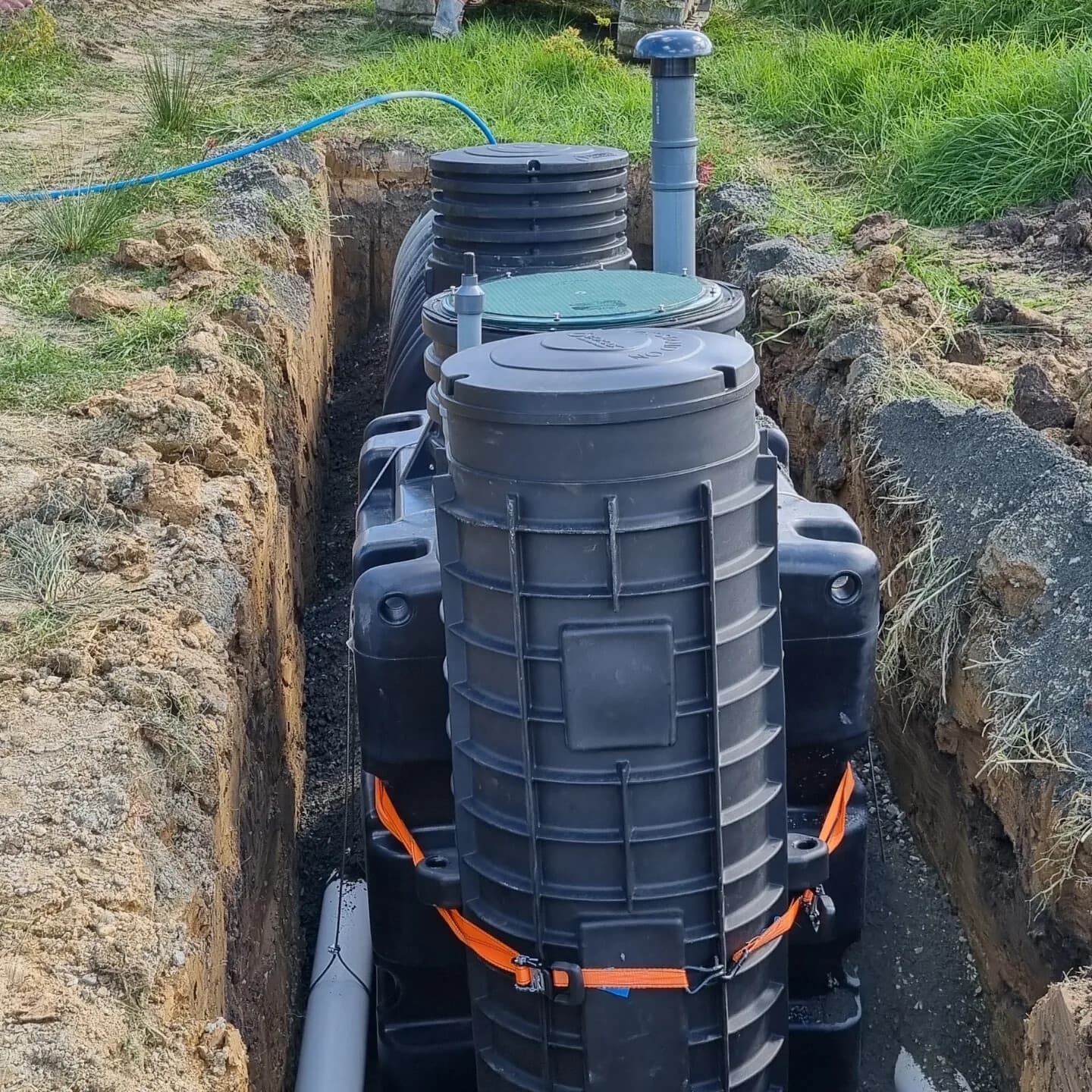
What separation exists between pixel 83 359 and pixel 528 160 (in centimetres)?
181

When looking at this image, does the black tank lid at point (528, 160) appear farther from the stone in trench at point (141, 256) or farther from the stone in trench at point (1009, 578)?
the stone in trench at point (1009, 578)

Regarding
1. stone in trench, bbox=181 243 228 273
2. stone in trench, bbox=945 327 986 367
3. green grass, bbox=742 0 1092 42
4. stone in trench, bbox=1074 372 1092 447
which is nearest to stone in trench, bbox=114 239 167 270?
stone in trench, bbox=181 243 228 273

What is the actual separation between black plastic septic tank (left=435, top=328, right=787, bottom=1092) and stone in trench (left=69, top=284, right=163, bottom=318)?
3.21 meters

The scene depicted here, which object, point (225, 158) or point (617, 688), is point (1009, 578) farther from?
point (225, 158)

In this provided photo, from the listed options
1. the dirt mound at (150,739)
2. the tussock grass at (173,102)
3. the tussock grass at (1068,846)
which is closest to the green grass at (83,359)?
the dirt mound at (150,739)

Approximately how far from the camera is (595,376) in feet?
6.78

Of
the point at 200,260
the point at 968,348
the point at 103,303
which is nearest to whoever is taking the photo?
the point at 968,348

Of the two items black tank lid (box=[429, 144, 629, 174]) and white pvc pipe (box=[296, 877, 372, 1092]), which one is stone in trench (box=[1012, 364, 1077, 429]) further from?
white pvc pipe (box=[296, 877, 372, 1092])

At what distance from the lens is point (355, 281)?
8242mm

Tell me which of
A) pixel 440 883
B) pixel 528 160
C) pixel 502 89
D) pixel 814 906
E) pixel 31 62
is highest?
pixel 31 62

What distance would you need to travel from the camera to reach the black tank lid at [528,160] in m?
4.20

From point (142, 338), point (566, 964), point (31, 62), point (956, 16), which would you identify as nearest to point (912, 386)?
point (566, 964)

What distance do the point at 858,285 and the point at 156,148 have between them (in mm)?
4588

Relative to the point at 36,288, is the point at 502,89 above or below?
above
